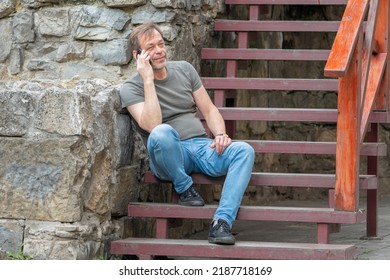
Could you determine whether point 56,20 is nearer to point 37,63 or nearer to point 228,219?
point 37,63

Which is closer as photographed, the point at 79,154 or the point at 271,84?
the point at 79,154

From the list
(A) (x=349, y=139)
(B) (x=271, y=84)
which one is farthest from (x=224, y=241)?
(B) (x=271, y=84)

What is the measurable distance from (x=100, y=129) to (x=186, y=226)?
138 cm

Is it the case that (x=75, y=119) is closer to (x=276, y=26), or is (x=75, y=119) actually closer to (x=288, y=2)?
(x=276, y=26)

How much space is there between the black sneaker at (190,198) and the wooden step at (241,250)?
0.21m

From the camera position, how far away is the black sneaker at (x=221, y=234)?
4.93 metres

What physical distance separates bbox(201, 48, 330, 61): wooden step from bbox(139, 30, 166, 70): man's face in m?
1.19

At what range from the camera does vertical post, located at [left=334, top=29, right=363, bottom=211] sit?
4.98m

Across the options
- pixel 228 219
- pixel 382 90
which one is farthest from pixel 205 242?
pixel 382 90

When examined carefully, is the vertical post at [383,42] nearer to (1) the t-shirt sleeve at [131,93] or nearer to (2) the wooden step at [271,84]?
(2) the wooden step at [271,84]

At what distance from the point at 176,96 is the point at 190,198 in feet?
1.79

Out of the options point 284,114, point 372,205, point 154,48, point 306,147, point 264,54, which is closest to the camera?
point 154,48

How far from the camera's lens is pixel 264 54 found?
20.9 ft

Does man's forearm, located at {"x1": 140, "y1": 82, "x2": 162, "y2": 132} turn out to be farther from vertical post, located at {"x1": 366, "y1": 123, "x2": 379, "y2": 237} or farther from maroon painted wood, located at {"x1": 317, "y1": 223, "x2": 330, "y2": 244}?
vertical post, located at {"x1": 366, "y1": 123, "x2": 379, "y2": 237}
